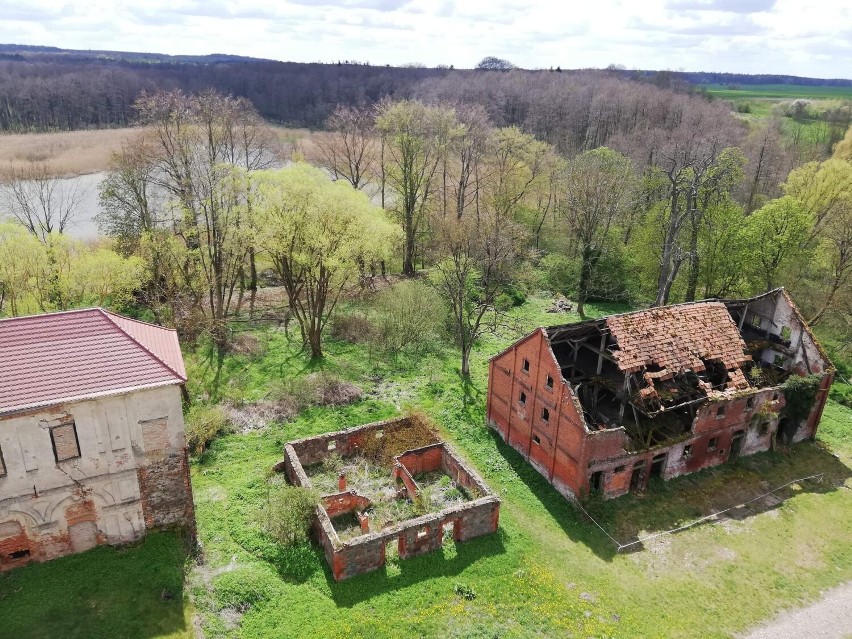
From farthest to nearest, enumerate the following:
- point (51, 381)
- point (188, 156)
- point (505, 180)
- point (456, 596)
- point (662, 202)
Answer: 1. point (505, 180)
2. point (662, 202)
3. point (188, 156)
4. point (456, 596)
5. point (51, 381)

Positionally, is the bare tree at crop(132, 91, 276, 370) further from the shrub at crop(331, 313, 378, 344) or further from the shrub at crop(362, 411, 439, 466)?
the shrub at crop(362, 411, 439, 466)

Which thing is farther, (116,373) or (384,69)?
(384,69)

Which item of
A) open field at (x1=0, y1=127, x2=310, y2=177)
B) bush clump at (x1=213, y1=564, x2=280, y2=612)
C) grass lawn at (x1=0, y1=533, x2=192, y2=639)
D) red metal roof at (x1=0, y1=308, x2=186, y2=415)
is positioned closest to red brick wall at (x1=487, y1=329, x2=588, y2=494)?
bush clump at (x1=213, y1=564, x2=280, y2=612)

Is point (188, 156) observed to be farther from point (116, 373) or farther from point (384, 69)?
point (384, 69)

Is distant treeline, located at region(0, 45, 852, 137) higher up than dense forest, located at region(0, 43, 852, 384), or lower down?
higher up

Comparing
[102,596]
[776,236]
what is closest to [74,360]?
[102,596]

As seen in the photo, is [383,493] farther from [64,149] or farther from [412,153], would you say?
[64,149]

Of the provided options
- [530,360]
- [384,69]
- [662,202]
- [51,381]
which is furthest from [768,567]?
[384,69]
